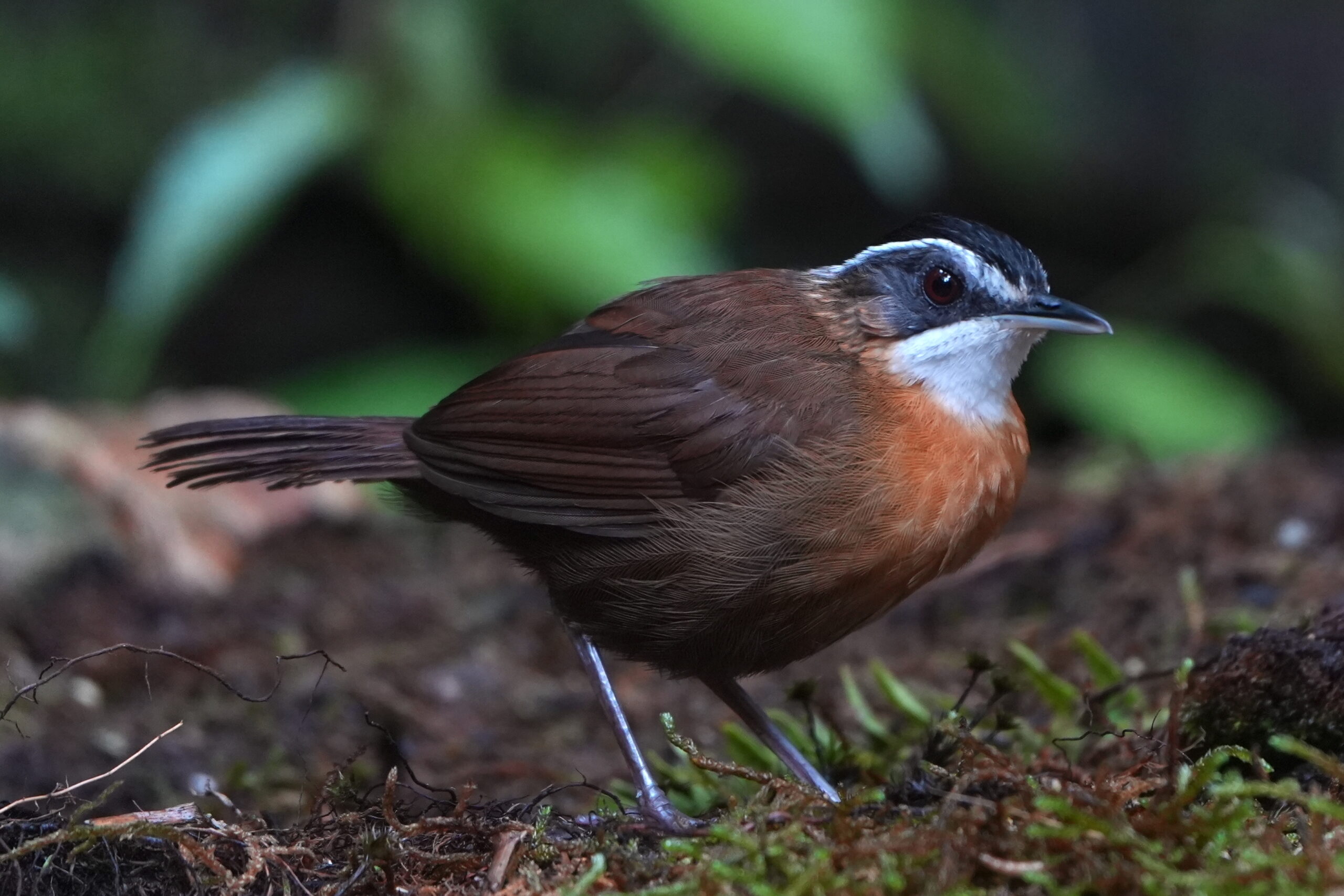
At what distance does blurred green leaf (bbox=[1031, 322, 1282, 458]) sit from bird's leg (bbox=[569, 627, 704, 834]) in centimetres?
480

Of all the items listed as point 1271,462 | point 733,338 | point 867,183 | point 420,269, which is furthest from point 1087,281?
point 733,338

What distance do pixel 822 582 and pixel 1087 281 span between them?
22.2 feet

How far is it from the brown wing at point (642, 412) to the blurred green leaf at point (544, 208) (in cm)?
284

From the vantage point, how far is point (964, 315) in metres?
3.72

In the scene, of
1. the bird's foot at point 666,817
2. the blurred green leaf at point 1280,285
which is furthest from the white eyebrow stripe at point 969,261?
the blurred green leaf at point 1280,285

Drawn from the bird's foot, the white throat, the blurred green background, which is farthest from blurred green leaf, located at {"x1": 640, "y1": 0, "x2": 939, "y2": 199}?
the bird's foot

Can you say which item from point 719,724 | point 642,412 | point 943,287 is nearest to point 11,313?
point 642,412

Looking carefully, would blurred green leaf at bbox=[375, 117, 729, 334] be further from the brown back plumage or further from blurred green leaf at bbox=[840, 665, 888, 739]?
blurred green leaf at bbox=[840, 665, 888, 739]

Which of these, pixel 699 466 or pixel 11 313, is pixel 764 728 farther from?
pixel 11 313

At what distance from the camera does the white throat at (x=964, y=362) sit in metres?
3.65

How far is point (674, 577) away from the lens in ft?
11.2

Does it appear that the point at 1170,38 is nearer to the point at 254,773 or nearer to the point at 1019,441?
the point at 1019,441

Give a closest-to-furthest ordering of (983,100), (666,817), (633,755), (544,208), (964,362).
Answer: (666,817), (633,755), (964,362), (544,208), (983,100)

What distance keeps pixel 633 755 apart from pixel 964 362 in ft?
4.78
